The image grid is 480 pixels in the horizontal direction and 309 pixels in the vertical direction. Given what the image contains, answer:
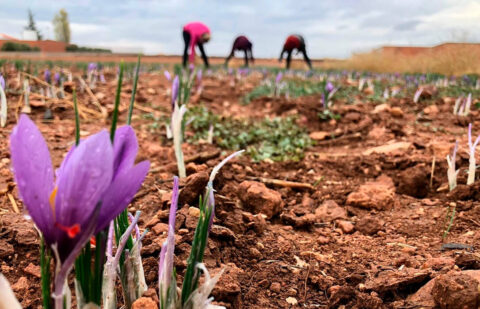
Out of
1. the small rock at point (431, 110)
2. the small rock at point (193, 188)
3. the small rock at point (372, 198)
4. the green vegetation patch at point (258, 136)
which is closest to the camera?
the small rock at point (193, 188)

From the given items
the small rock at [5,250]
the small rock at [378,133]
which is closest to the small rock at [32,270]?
the small rock at [5,250]

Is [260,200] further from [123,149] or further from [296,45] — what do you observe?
[296,45]

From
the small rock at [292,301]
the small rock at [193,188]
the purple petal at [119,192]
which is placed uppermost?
the purple petal at [119,192]

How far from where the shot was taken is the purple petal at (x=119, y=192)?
66 cm

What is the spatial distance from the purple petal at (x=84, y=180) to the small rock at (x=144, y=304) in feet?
1.71

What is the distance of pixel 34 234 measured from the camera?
5.15ft

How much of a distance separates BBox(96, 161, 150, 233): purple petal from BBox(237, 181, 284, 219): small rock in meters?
1.57

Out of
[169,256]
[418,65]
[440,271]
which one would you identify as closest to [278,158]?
[440,271]

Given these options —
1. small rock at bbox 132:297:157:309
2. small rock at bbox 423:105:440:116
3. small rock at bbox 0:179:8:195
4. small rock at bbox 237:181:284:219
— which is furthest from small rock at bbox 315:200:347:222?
small rock at bbox 423:105:440:116

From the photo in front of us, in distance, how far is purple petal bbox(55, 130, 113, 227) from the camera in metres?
0.61

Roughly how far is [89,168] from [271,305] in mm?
957

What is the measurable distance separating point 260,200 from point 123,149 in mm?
1577

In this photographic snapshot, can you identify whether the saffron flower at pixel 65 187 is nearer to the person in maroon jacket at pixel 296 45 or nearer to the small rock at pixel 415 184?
the small rock at pixel 415 184

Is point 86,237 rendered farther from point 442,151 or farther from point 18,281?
point 442,151
